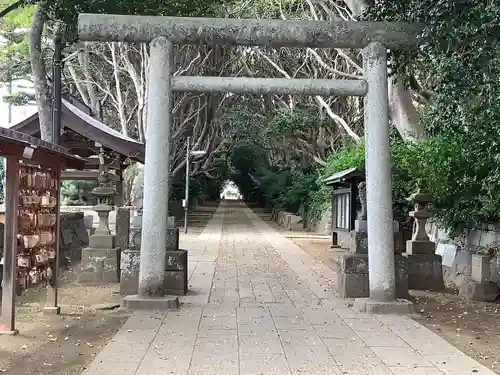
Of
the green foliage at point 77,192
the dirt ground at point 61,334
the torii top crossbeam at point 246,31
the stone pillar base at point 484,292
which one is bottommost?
the dirt ground at point 61,334

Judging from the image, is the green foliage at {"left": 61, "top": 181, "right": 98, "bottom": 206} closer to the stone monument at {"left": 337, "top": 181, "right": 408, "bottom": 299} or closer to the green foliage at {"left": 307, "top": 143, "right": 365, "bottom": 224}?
the green foliage at {"left": 307, "top": 143, "right": 365, "bottom": 224}

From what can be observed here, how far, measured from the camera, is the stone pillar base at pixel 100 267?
11.2 metres

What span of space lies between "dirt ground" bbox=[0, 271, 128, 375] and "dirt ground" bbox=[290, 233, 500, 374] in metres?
3.99

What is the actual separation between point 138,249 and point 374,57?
4738 millimetres

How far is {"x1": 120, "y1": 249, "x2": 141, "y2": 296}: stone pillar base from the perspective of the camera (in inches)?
364

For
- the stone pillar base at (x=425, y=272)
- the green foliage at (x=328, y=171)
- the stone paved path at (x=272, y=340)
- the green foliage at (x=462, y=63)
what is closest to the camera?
the stone paved path at (x=272, y=340)

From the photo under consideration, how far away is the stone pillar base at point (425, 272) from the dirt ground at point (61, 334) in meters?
5.31

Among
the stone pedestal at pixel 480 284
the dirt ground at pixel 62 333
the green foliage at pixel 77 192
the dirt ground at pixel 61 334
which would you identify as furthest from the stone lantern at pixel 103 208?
the green foliage at pixel 77 192

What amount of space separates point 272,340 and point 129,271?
3705 mm

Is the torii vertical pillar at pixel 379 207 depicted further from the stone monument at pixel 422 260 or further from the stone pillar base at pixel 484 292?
the stone monument at pixel 422 260

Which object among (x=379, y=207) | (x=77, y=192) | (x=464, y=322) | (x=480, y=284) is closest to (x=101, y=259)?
(x=379, y=207)

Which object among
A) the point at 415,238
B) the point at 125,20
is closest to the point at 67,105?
the point at 125,20

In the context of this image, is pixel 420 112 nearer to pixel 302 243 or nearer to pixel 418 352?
pixel 302 243

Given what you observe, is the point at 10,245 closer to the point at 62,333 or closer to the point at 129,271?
the point at 62,333
